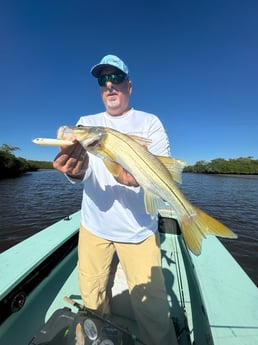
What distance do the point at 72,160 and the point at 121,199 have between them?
564mm

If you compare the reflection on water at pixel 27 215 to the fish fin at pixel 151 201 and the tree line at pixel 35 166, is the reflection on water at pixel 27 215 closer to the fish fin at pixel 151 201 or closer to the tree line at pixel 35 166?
the fish fin at pixel 151 201

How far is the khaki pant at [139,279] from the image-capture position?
1.73 meters

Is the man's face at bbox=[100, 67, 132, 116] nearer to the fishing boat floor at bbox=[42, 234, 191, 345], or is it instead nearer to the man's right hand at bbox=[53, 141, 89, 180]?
the man's right hand at bbox=[53, 141, 89, 180]

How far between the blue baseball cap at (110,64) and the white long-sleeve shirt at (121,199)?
445mm

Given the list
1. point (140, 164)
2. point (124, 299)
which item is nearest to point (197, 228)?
point (140, 164)

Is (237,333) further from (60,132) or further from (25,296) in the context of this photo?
(25,296)

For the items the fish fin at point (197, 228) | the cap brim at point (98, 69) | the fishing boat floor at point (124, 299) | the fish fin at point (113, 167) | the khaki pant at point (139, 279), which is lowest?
the fishing boat floor at point (124, 299)

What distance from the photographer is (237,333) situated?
4.65 feet

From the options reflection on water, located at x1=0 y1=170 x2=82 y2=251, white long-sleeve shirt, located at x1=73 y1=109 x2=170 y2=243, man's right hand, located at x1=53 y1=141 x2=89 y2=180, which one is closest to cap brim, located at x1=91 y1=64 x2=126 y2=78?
white long-sleeve shirt, located at x1=73 y1=109 x2=170 y2=243

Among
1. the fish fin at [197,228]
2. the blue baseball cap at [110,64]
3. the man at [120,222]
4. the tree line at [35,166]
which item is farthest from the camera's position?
the tree line at [35,166]

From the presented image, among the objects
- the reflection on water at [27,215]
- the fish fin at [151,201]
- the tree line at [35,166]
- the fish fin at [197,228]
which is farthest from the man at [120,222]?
the tree line at [35,166]

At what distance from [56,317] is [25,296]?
1107mm

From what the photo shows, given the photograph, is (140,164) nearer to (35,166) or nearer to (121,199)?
(121,199)

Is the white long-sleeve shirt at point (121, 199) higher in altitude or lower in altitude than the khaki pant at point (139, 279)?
higher
